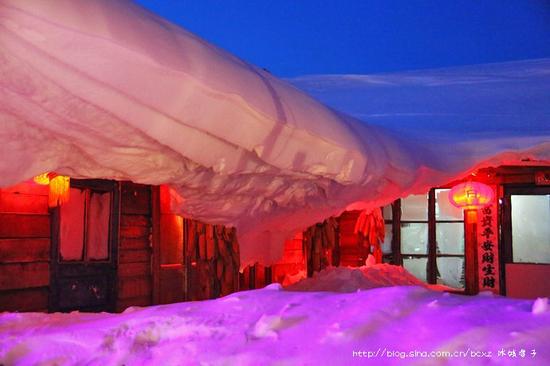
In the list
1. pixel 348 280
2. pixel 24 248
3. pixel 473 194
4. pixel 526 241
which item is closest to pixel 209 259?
pixel 348 280

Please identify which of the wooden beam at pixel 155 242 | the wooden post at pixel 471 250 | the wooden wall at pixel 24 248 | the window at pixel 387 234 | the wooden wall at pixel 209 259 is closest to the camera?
the wooden wall at pixel 24 248

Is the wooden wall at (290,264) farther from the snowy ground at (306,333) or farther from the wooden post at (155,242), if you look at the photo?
the snowy ground at (306,333)

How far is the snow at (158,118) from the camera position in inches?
110

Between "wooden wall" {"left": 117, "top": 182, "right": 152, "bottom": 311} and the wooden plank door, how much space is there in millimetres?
127

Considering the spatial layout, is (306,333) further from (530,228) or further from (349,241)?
(349,241)

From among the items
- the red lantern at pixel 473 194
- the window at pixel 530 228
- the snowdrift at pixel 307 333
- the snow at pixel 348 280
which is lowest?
the snow at pixel 348 280

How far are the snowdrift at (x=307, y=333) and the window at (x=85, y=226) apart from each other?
8.15 ft

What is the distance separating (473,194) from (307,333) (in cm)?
824

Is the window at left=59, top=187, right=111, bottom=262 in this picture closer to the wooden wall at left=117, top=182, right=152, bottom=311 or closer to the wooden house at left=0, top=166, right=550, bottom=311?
the wooden house at left=0, top=166, right=550, bottom=311

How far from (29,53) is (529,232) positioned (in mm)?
10876

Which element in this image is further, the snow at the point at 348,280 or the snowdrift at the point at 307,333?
the snow at the point at 348,280

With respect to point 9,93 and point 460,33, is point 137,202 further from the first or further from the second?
point 460,33

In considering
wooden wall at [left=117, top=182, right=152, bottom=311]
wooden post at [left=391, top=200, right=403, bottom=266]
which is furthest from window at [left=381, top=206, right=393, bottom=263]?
wooden wall at [left=117, top=182, right=152, bottom=311]

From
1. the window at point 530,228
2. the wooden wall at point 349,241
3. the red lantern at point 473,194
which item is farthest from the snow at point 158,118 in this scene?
the wooden wall at point 349,241
